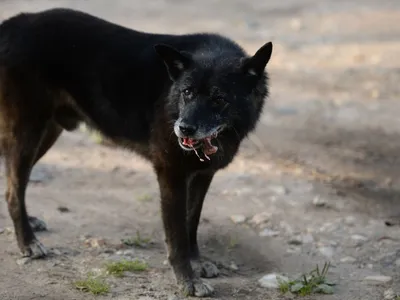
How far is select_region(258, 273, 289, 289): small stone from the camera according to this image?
5043 mm

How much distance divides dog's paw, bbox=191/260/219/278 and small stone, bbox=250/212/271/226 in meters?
0.87

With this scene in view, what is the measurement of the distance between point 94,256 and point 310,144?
3.38 metres

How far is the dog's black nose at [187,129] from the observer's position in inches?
175

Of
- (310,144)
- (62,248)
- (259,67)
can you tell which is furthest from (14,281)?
(310,144)

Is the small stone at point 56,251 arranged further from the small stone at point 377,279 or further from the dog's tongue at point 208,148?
the small stone at point 377,279

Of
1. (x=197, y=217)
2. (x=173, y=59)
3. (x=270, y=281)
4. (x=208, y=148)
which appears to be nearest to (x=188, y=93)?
(x=173, y=59)

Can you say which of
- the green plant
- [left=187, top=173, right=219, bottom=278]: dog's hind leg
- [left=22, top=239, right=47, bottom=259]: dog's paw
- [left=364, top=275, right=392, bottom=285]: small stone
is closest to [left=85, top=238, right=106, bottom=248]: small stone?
[left=22, top=239, right=47, bottom=259]: dog's paw

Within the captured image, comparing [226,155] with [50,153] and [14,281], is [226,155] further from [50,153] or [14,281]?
[50,153]

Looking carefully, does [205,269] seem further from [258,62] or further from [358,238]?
[258,62]

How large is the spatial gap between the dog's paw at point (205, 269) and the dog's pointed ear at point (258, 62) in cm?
143

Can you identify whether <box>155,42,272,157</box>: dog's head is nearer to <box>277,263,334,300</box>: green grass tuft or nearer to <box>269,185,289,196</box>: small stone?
<box>277,263,334,300</box>: green grass tuft

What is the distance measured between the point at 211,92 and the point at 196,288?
1.30 metres

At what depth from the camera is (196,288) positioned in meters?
4.94

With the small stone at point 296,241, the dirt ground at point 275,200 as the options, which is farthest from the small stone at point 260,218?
the small stone at point 296,241
